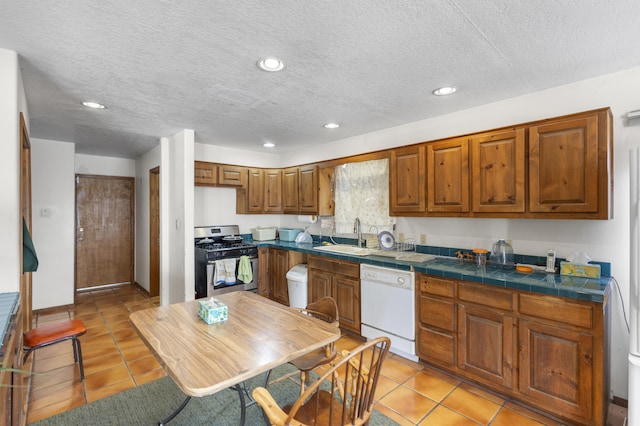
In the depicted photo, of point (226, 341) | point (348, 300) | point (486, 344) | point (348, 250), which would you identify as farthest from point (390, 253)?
point (226, 341)

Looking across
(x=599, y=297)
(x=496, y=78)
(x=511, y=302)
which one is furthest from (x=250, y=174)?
(x=599, y=297)

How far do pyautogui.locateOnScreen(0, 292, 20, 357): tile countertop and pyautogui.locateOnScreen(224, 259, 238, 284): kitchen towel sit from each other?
2274 millimetres

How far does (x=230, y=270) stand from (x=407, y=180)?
2.54 m

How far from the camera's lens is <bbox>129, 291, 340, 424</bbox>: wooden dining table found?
1224mm

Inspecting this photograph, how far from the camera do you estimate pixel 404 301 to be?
280 centimetres

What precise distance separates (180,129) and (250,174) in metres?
1.32

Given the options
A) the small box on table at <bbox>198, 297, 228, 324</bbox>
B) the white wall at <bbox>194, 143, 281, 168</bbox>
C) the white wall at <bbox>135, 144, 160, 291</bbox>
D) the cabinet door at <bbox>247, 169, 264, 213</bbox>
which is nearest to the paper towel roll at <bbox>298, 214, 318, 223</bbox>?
the cabinet door at <bbox>247, 169, 264, 213</bbox>

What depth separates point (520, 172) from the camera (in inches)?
92.8

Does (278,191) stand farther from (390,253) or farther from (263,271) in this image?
(390,253)

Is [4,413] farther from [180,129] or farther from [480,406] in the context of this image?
[180,129]

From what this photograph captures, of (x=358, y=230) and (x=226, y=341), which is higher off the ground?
(x=358, y=230)

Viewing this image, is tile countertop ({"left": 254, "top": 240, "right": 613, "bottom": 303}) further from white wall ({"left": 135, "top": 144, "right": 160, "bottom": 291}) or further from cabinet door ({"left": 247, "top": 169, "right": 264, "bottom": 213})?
white wall ({"left": 135, "top": 144, "right": 160, "bottom": 291})

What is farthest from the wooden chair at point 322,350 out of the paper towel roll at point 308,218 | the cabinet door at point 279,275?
the paper towel roll at point 308,218

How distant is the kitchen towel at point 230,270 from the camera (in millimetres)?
4031
